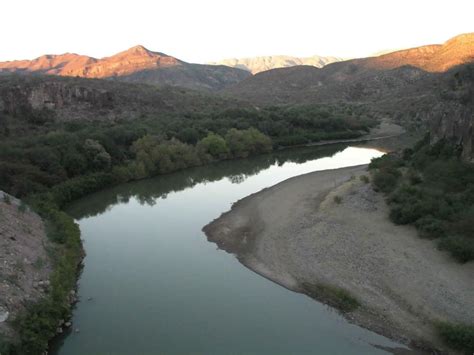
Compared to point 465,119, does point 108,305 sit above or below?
below

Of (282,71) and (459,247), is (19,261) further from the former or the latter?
(282,71)

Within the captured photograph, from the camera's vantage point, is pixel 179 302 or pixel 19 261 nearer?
pixel 19 261

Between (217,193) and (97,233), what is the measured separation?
11.6 metres

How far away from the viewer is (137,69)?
161000 mm

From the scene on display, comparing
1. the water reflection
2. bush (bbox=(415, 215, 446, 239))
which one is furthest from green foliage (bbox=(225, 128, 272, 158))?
bush (bbox=(415, 215, 446, 239))

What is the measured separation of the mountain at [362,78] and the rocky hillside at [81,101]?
110 ft

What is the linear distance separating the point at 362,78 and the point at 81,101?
2996 inches

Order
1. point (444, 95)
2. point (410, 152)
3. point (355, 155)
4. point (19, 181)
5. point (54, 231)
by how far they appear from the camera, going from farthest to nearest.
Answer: point (444, 95) < point (355, 155) < point (410, 152) < point (19, 181) < point (54, 231)

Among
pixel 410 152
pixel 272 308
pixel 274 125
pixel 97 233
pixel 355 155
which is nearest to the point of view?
pixel 272 308

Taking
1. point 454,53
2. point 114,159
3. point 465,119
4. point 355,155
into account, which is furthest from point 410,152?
point 454,53

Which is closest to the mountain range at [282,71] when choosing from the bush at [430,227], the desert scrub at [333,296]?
the bush at [430,227]

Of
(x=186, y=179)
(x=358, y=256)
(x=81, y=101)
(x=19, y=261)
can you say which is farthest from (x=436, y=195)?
(x=81, y=101)

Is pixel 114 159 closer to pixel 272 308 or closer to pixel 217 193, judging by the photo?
pixel 217 193

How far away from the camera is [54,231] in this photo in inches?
863
